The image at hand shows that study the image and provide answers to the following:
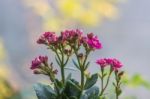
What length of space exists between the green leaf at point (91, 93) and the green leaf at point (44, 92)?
0.18ft

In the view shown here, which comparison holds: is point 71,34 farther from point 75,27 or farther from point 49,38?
point 75,27

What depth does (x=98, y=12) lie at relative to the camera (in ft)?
5.41

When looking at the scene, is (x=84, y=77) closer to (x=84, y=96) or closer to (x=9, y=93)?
(x=84, y=96)

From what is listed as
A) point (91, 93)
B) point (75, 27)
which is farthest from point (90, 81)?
point (75, 27)

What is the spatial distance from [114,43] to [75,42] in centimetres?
97

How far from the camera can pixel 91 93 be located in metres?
0.69

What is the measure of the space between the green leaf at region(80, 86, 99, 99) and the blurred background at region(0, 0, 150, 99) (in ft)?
2.87

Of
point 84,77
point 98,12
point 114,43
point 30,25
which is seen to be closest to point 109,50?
point 114,43

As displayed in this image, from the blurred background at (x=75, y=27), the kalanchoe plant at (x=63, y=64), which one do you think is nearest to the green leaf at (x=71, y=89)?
the kalanchoe plant at (x=63, y=64)

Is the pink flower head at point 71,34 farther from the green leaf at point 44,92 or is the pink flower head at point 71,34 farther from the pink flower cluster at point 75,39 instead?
the green leaf at point 44,92

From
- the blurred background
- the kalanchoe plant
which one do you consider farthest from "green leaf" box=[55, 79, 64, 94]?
the blurred background

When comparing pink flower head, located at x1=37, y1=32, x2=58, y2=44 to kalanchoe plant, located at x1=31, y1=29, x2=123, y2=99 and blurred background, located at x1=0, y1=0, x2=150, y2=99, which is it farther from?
blurred background, located at x1=0, y1=0, x2=150, y2=99

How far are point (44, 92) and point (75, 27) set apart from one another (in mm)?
965

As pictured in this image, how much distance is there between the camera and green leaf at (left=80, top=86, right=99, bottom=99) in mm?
677
